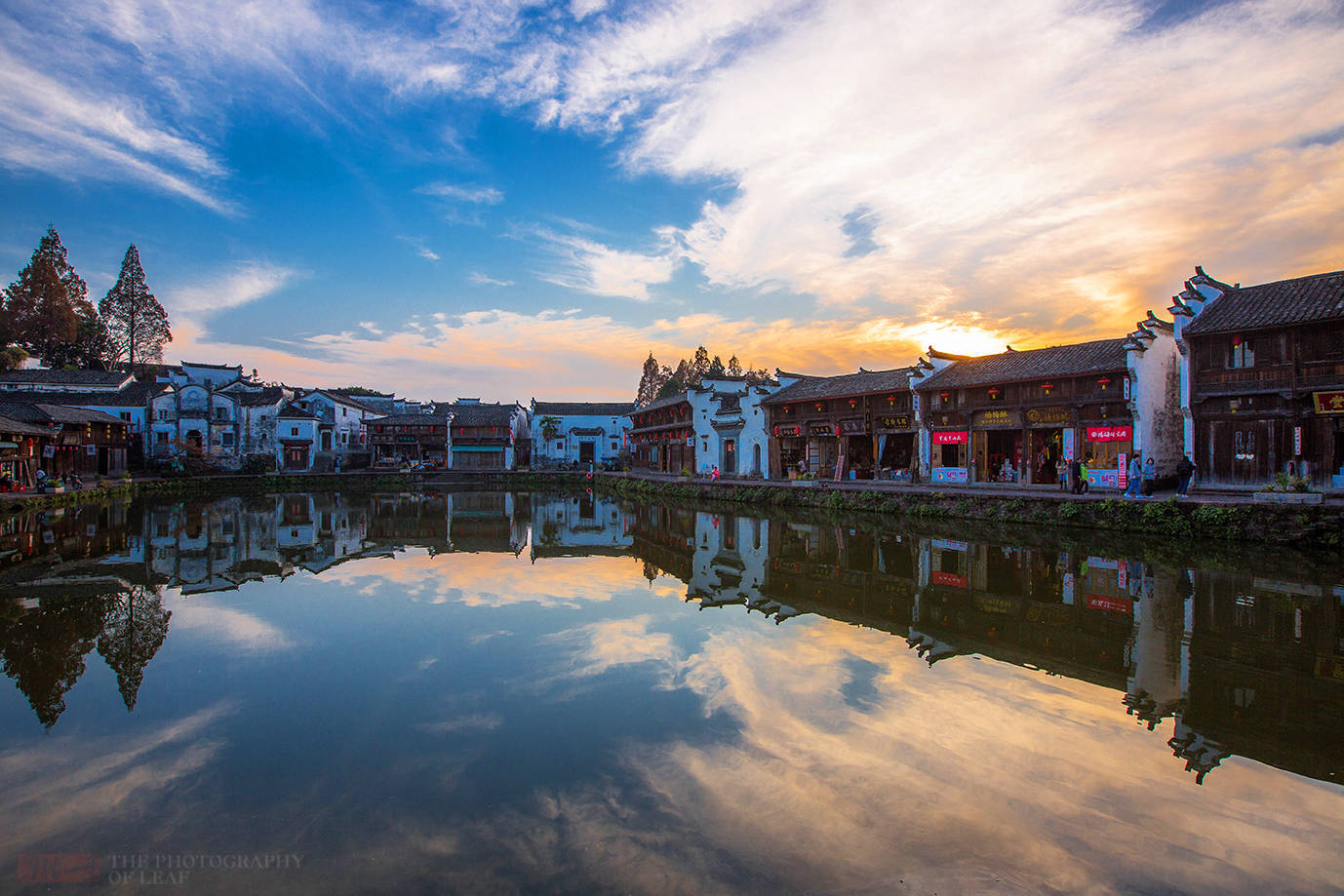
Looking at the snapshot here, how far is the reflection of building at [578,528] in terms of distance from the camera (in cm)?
1795

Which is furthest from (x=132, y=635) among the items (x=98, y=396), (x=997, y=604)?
(x=98, y=396)

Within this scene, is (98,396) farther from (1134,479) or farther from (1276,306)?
(1276,306)

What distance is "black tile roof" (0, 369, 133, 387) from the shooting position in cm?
4753

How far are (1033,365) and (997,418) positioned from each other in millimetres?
2418

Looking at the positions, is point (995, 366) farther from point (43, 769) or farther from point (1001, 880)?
point (43, 769)

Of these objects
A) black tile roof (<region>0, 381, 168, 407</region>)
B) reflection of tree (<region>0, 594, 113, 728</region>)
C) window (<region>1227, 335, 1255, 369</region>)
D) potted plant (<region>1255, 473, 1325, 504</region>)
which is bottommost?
reflection of tree (<region>0, 594, 113, 728</region>)

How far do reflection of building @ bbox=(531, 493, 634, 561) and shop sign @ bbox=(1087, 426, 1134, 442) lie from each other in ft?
54.7

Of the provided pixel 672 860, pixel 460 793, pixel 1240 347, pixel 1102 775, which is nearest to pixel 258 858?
pixel 460 793

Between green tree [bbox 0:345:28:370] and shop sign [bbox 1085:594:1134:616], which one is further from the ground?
green tree [bbox 0:345:28:370]

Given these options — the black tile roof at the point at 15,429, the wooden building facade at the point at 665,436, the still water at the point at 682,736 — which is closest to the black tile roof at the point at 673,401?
the wooden building facade at the point at 665,436

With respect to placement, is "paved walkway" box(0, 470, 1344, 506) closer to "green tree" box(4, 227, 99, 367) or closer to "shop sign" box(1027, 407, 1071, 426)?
"shop sign" box(1027, 407, 1071, 426)

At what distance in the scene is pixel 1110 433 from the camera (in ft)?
72.9

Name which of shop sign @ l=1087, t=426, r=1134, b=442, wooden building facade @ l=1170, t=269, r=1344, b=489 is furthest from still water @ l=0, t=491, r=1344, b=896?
shop sign @ l=1087, t=426, r=1134, b=442

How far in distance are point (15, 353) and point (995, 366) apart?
73.8 meters
